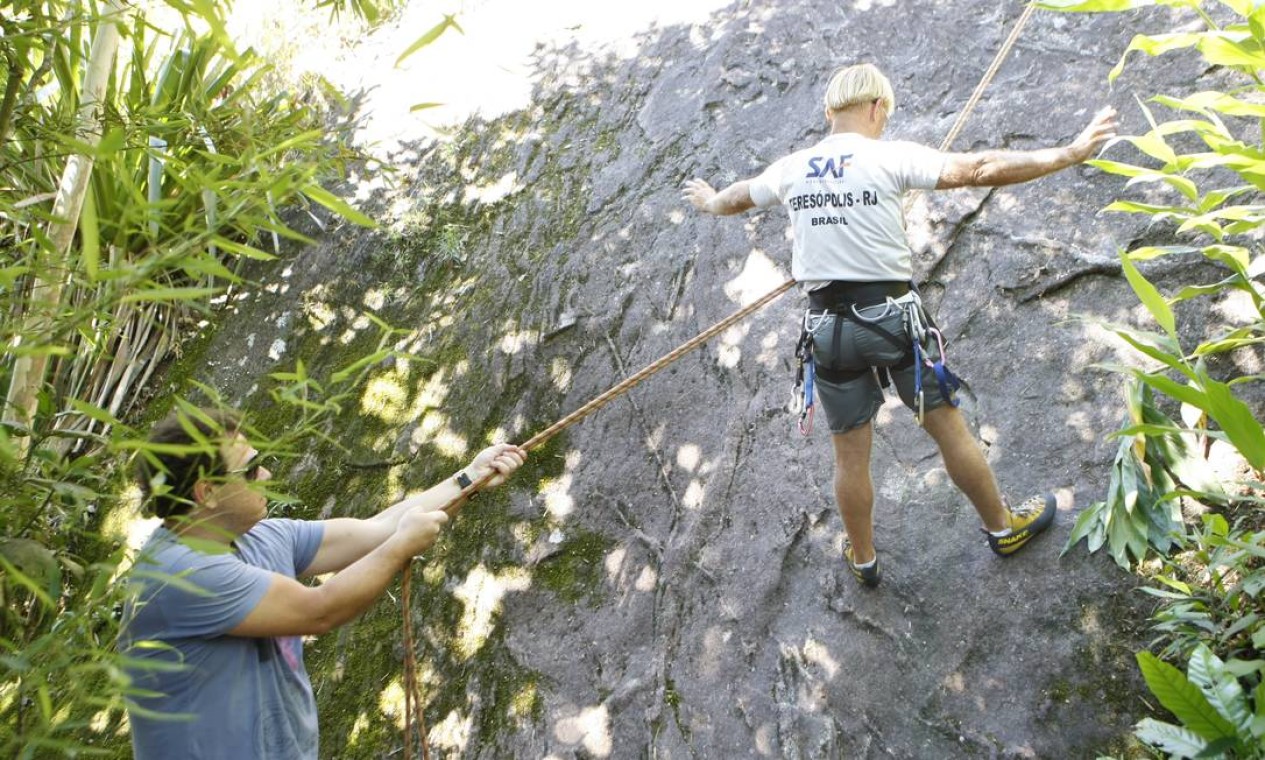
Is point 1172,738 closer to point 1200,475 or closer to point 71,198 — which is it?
point 1200,475

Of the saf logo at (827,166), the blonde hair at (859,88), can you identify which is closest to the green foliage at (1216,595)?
the saf logo at (827,166)

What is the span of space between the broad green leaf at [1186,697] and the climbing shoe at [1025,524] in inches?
34.9

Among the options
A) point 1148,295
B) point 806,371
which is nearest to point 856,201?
point 806,371

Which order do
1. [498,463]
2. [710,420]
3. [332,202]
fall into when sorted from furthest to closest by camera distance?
[710,420], [498,463], [332,202]

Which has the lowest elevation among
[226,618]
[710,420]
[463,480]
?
[710,420]

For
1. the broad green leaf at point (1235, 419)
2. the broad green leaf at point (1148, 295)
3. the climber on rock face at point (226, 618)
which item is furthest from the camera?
the broad green leaf at point (1148, 295)

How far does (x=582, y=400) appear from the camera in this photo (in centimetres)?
427

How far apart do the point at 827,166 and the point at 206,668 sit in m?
2.25

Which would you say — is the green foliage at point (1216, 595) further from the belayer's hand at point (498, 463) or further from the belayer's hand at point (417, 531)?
the belayer's hand at point (417, 531)

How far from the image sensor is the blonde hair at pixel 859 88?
285 centimetres

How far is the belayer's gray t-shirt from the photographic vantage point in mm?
1984

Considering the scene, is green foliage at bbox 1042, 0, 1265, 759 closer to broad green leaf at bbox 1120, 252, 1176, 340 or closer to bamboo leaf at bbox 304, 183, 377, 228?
broad green leaf at bbox 1120, 252, 1176, 340

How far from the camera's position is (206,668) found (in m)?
2.04

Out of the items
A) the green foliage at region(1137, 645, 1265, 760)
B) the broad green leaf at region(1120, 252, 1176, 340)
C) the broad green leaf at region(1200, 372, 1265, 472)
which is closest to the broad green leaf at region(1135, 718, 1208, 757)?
the green foliage at region(1137, 645, 1265, 760)
